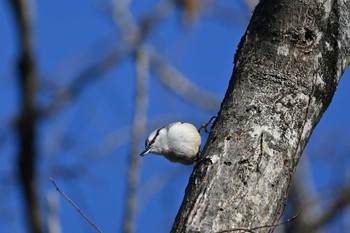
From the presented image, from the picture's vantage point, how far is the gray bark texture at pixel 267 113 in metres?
2.44

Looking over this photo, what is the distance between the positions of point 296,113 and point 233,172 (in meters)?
0.33

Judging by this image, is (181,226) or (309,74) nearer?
(181,226)

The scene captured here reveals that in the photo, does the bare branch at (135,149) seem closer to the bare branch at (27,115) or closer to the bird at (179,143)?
the bird at (179,143)

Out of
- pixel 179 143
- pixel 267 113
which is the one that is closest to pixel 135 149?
pixel 179 143

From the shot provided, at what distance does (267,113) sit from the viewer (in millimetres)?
2611

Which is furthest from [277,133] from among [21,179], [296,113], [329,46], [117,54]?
[117,54]

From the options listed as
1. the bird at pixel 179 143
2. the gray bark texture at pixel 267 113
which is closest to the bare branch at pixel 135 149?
the bird at pixel 179 143

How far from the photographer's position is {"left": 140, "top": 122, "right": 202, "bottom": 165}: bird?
12.1 feet

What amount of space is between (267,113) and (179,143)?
1.20 metres

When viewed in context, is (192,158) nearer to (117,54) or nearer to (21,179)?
(21,179)

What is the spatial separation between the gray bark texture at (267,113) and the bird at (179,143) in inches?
36.7

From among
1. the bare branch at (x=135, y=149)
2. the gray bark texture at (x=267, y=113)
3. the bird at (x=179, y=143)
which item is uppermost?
the bare branch at (x=135, y=149)

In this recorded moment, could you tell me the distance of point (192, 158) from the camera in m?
3.71

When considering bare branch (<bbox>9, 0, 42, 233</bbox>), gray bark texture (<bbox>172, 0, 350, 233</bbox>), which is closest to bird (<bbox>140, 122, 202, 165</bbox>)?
gray bark texture (<bbox>172, 0, 350, 233</bbox>)
